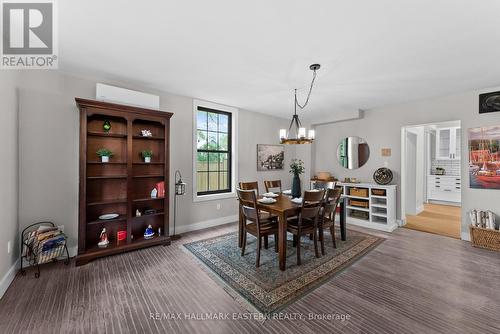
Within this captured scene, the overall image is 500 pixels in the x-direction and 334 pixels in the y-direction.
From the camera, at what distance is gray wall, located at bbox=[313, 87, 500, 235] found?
3.56 meters

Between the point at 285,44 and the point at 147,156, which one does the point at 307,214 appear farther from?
the point at 147,156

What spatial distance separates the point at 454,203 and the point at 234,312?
307 inches

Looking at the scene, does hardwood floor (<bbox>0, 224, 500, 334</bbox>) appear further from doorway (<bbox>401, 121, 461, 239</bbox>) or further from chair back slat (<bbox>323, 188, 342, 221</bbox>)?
→ doorway (<bbox>401, 121, 461, 239</bbox>)

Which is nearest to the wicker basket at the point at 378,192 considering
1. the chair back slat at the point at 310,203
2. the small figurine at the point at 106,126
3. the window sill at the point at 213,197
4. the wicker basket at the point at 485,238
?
the wicker basket at the point at 485,238

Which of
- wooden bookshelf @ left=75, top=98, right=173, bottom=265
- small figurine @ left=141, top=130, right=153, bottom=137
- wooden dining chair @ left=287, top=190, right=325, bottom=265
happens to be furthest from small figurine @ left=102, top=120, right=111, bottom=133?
wooden dining chair @ left=287, top=190, right=325, bottom=265

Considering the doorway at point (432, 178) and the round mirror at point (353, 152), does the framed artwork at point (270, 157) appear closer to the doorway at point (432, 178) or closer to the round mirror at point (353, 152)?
the round mirror at point (353, 152)

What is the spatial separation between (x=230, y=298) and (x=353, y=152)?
4380 mm

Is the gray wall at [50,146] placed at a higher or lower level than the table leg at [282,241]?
higher

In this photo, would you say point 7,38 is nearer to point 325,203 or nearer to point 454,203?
point 325,203

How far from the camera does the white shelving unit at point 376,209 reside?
13.9 feet

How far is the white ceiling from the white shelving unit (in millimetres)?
1968

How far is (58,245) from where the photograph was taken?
8.68ft

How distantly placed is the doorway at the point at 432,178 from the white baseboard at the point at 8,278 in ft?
20.1

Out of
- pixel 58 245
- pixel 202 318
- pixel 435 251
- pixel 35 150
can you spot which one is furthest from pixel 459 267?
pixel 35 150
